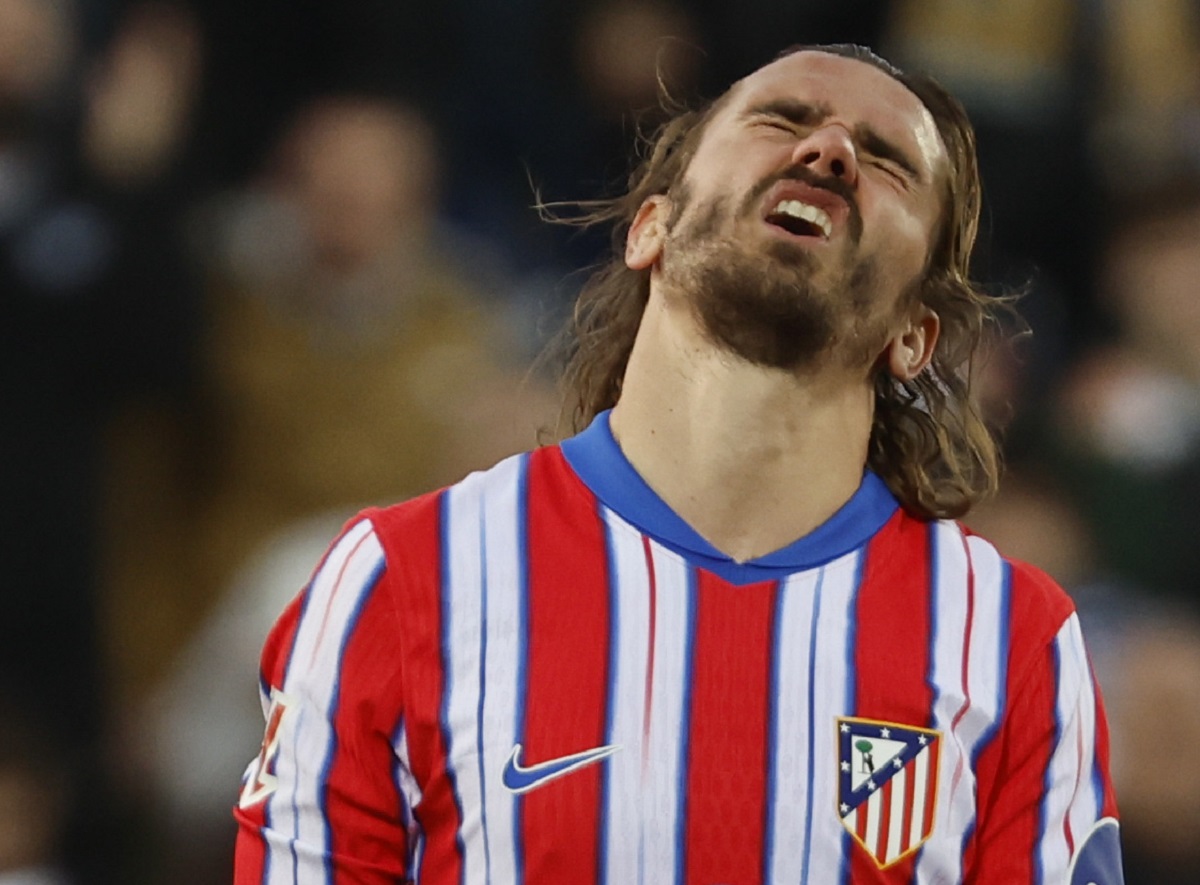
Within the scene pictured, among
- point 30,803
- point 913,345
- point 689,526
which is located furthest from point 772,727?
point 30,803

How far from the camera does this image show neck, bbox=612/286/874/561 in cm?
190

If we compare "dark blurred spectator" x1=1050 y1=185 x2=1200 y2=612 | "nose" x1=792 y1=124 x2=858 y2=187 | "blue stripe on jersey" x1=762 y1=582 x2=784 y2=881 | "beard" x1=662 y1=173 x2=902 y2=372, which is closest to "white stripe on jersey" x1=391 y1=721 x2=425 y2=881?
"blue stripe on jersey" x1=762 y1=582 x2=784 y2=881

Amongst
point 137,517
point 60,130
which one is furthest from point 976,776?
point 60,130

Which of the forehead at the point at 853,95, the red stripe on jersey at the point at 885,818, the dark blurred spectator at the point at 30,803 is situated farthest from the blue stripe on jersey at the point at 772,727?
Result: the dark blurred spectator at the point at 30,803

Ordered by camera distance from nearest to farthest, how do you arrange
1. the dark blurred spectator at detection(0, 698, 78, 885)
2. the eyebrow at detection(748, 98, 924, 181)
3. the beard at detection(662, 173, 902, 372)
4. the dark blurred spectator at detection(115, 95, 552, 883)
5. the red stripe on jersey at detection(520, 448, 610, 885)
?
the red stripe on jersey at detection(520, 448, 610, 885)
the beard at detection(662, 173, 902, 372)
the eyebrow at detection(748, 98, 924, 181)
the dark blurred spectator at detection(0, 698, 78, 885)
the dark blurred spectator at detection(115, 95, 552, 883)

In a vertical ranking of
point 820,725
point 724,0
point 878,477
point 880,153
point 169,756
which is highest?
point 724,0

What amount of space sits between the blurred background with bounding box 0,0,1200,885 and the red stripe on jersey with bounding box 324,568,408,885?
5.60ft

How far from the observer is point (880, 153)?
207 cm

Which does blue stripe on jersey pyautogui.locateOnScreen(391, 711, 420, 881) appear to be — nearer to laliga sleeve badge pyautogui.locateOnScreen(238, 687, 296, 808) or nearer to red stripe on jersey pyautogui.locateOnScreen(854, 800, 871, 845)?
laliga sleeve badge pyautogui.locateOnScreen(238, 687, 296, 808)

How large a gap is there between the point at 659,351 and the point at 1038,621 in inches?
20.3

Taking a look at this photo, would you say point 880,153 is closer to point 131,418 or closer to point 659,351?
point 659,351

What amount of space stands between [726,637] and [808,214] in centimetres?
50

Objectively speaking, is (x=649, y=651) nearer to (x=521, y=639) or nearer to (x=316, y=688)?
(x=521, y=639)

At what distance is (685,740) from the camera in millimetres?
1756
